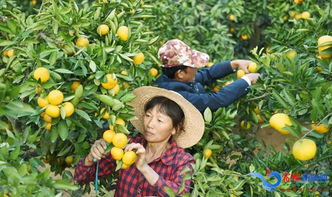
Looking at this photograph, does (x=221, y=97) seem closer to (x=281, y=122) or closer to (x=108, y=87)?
(x=281, y=122)

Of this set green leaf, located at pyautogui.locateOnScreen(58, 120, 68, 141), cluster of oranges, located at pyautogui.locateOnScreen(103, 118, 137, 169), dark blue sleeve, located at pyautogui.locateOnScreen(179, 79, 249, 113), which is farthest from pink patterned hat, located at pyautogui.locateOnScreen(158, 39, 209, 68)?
green leaf, located at pyautogui.locateOnScreen(58, 120, 68, 141)

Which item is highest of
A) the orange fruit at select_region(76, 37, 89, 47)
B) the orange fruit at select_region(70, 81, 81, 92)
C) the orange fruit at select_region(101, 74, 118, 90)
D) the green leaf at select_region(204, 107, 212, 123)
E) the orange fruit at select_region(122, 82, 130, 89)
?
the orange fruit at select_region(76, 37, 89, 47)

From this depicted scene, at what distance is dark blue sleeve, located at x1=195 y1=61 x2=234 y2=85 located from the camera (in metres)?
2.89

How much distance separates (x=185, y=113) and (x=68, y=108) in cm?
59

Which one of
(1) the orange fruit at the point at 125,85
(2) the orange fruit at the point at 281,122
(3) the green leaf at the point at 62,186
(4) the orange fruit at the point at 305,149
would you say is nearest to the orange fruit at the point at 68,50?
(1) the orange fruit at the point at 125,85

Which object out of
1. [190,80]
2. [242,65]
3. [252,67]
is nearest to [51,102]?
[190,80]

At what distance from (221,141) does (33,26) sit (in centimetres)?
121

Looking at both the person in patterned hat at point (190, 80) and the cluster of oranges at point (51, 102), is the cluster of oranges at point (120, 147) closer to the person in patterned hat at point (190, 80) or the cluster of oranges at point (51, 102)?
the cluster of oranges at point (51, 102)

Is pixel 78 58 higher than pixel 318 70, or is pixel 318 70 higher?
pixel 78 58

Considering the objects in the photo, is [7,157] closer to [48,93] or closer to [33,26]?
[48,93]

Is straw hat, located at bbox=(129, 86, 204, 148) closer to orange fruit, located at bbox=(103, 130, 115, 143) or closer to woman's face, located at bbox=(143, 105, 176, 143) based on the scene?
woman's face, located at bbox=(143, 105, 176, 143)

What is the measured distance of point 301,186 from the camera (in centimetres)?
229

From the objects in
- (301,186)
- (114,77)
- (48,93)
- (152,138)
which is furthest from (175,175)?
(301,186)

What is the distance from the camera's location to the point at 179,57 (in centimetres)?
251
